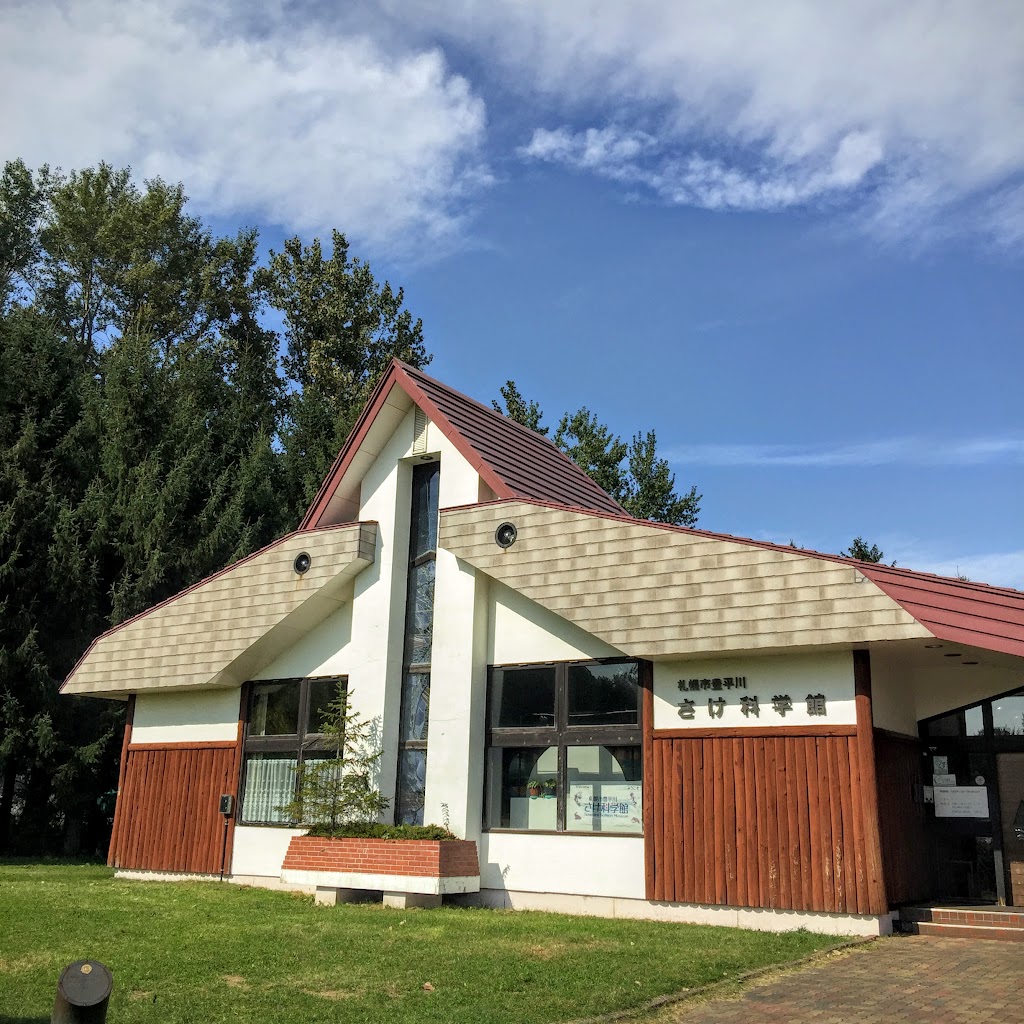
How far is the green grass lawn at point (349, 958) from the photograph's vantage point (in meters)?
7.79

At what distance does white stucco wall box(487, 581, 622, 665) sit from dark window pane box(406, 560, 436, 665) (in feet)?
3.70

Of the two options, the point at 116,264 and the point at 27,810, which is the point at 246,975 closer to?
Answer: the point at 27,810

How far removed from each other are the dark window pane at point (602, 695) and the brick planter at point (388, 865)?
7.75ft

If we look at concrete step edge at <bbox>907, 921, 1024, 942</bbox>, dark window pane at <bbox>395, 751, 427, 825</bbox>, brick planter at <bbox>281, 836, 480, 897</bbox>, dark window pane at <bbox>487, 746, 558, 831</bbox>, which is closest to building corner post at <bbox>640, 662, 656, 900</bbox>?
dark window pane at <bbox>487, 746, 558, 831</bbox>

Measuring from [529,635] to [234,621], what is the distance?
5227 mm

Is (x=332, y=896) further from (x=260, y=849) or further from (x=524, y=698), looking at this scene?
(x=524, y=698)

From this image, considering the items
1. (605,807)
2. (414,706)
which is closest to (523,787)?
(605,807)

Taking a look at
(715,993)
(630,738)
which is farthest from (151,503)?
(715,993)

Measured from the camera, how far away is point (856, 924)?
38.3 feet

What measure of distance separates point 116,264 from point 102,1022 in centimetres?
3349

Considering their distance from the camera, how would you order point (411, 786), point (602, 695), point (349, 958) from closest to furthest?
1. point (349, 958)
2. point (602, 695)
3. point (411, 786)

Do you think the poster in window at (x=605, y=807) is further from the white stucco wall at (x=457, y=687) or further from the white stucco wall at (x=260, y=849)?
the white stucco wall at (x=260, y=849)

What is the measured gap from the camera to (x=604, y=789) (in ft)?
45.8

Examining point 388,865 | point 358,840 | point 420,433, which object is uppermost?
point 420,433
